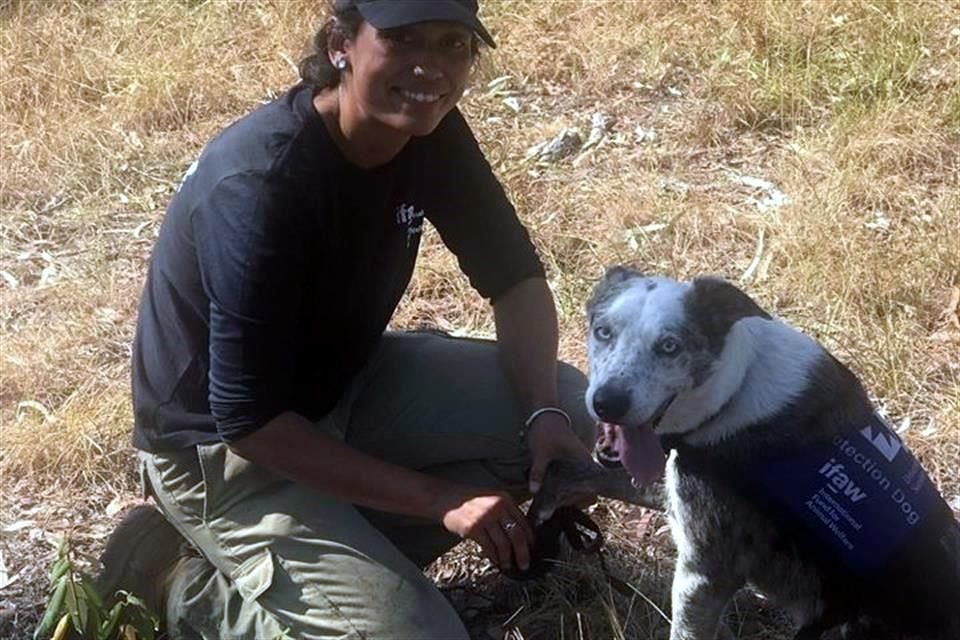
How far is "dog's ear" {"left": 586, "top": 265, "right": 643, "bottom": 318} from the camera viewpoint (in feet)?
9.66

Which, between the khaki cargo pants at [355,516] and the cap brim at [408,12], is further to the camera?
the khaki cargo pants at [355,516]

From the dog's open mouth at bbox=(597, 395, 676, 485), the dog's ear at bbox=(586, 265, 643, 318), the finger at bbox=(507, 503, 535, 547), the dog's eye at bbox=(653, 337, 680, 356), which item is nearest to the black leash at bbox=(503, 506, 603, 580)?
the finger at bbox=(507, 503, 535, 547)

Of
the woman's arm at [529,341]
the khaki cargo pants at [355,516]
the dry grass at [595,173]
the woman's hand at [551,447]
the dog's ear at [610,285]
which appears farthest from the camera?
the dry grass at [595,173]

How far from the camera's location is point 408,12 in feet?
9.03

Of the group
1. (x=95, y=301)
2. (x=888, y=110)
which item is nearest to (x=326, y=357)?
(x=95, y=301)

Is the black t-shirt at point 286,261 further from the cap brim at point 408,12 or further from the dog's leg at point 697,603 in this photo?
the dog's leg at point 697,603

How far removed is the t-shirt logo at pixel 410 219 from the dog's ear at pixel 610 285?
485 mm

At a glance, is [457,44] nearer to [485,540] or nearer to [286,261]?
[286,261]

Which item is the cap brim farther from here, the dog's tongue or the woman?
the dog's tongue

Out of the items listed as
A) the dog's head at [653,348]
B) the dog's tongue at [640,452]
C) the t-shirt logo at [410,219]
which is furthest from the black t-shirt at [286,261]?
the dog's tongue at [640,452]

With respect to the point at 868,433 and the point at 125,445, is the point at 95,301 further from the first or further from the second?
the point at 868,433

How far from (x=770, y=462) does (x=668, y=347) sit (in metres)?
0.30

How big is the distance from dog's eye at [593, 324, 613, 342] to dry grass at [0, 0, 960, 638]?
0.82m

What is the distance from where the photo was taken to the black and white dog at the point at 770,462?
2.73m
